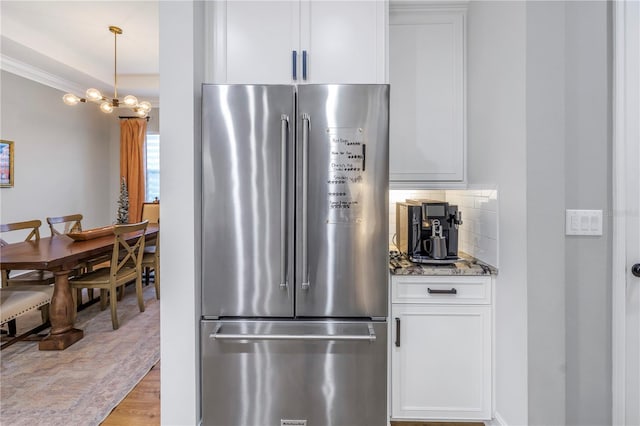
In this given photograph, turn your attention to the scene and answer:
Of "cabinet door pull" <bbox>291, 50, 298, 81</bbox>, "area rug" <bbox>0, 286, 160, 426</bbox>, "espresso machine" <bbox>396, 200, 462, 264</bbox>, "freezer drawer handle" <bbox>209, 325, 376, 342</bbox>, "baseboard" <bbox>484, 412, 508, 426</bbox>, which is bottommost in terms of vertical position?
"area rug" <bbox>0, 286, 160, 426</bbox>

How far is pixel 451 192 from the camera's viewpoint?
2.46m

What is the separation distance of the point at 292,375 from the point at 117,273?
2573 millimetres

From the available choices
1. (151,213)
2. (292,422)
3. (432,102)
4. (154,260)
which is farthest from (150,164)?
(292,422)

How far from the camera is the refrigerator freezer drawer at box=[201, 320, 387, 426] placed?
1.73m

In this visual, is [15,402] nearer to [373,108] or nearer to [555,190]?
[373,108]

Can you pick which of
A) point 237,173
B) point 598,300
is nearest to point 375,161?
point 237,173

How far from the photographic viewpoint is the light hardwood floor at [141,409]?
1.99m

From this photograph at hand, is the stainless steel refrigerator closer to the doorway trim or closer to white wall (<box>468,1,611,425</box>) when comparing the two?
white wall (<box>468,1,611,425</box>)

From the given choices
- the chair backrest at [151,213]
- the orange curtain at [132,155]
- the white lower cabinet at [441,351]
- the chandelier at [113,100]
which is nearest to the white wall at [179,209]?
the white lower cabinet at [441,351]

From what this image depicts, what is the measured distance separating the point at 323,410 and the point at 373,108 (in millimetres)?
1532

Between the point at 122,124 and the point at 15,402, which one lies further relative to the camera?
the point at 122,124

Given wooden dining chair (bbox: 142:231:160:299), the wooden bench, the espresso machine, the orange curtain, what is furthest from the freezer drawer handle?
the orange curtain

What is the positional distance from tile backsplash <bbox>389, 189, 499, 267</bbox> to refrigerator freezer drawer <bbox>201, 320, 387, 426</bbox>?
784 millimetres

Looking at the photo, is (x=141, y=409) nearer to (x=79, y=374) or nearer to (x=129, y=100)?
(x=79, y=374)
